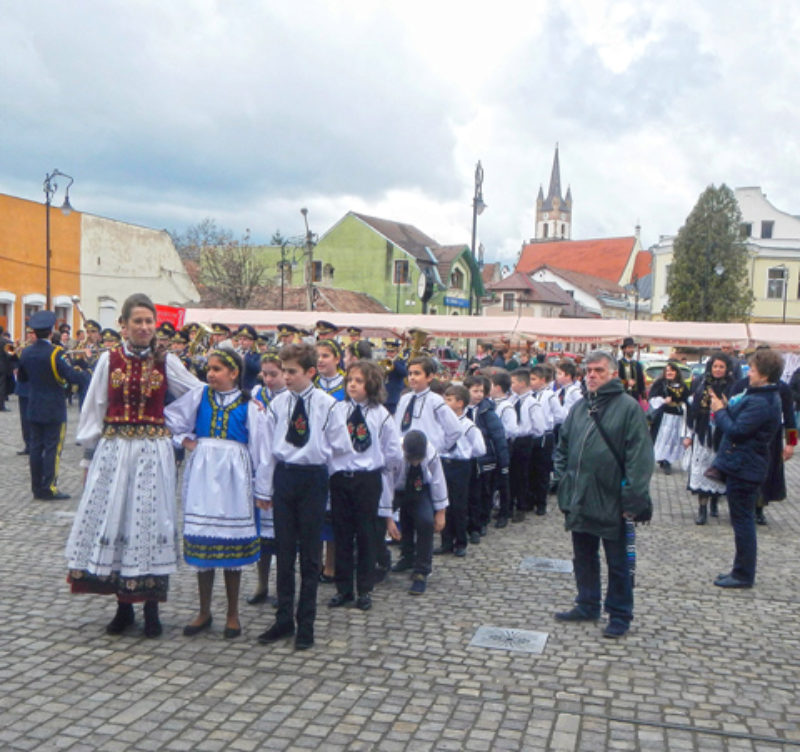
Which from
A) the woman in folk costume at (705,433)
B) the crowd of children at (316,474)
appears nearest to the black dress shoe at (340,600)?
the crowd of children at (316,474)

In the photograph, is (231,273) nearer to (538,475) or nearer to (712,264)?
(712,264)

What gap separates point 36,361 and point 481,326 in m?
19.3

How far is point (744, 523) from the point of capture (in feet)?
22.7

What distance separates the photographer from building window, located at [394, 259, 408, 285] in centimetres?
5578

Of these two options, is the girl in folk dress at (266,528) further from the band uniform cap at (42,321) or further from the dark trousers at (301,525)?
the band uniform cap at (42,321)

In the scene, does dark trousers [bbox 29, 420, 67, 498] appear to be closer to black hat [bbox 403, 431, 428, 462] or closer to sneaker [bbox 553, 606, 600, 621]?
black hat [bbox 403, 431, 428, 462]

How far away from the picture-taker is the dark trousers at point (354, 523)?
6.04 meters

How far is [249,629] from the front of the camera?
219 inches

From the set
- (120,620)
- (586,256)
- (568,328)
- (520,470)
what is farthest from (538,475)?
(586,256)

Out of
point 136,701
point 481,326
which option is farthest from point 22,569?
point 481,326

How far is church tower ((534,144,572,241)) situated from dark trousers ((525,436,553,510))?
143888 mm

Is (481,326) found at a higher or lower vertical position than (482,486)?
higher

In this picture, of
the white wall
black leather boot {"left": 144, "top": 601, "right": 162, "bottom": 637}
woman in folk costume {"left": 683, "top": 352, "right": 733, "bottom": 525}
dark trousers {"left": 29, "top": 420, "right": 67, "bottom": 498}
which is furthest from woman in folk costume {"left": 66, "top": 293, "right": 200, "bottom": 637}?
the white wall

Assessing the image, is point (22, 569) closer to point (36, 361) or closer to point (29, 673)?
point (29, 673)
